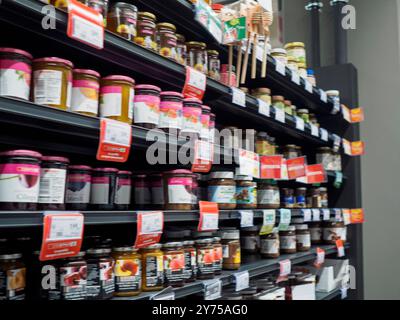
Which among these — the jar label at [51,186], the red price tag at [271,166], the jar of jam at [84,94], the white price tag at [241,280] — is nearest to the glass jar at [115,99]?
the jar of jam at [84,94]

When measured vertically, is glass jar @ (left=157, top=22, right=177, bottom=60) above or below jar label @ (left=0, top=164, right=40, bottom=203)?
above

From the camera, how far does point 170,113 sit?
1712 mm

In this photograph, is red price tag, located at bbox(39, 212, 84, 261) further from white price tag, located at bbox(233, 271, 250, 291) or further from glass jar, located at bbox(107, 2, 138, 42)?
white price tag, located at bbox(233, 271, 250, 291)

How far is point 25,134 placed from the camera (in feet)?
5.09

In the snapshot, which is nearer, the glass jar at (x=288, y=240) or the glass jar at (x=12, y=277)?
the glass jar at (x=12, y=277)

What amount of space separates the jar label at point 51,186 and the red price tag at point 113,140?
13 cm

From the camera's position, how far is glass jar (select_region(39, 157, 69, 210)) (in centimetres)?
129

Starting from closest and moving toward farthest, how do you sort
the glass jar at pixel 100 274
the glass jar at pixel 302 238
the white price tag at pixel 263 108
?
the glass jar at pixel 100 274, the white price tag at pixel 263 108, the glass jar at pixel 302 238

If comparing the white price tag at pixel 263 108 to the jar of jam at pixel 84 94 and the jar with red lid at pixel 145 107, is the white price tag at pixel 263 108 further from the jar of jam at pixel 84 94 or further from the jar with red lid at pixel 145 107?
the jar of jam at pixel 84 94

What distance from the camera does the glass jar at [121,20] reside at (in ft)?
5.19

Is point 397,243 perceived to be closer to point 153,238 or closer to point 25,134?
point 153,238

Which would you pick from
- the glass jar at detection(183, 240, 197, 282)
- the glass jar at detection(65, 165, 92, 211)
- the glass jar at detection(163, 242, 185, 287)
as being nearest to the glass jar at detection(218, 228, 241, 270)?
the glass jar at detection(183, 240, 197, 282)

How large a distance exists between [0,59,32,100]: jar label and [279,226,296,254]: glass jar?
79.7 inches
